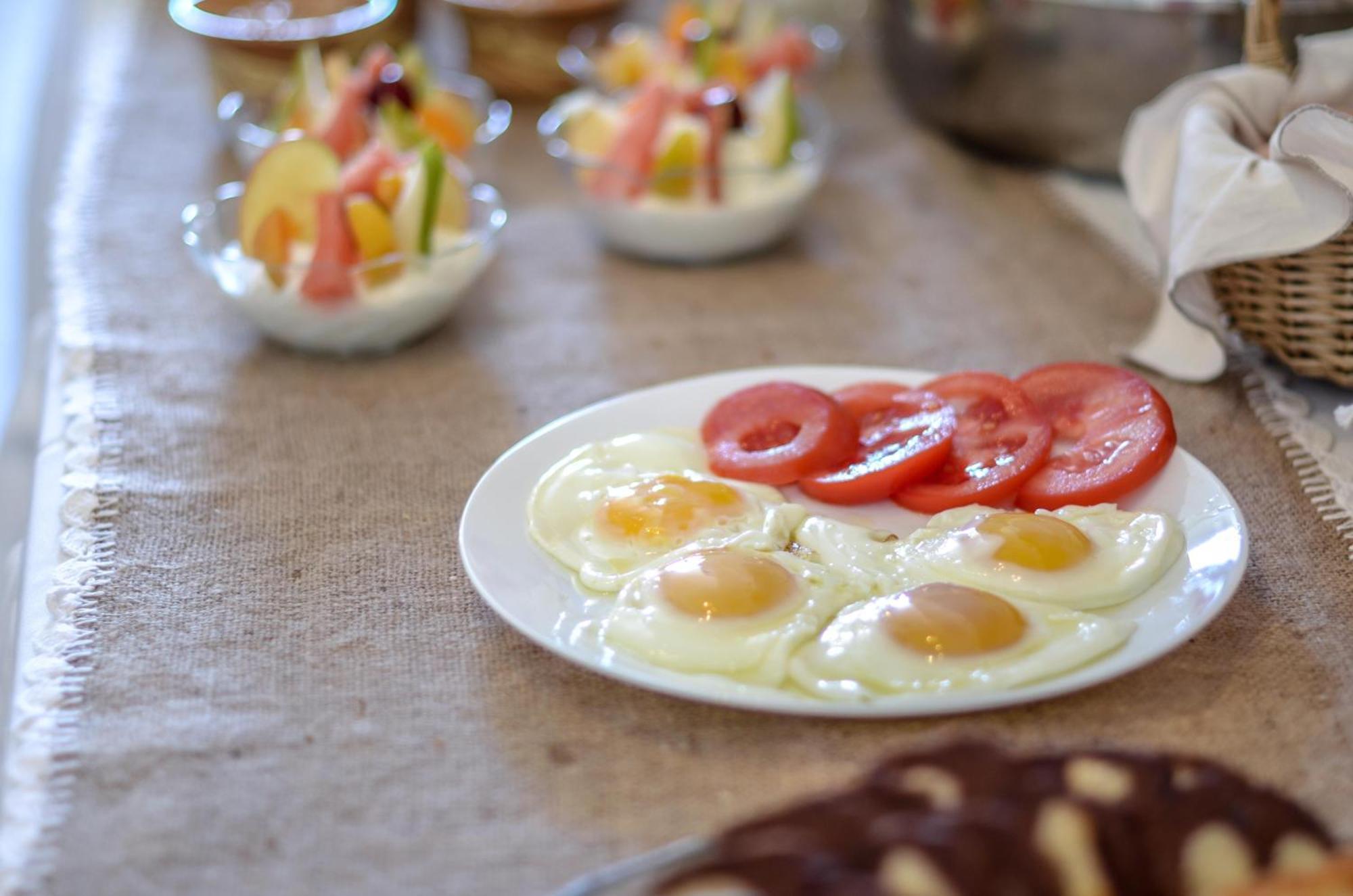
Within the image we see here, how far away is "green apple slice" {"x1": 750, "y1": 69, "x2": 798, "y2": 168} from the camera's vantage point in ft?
7.13

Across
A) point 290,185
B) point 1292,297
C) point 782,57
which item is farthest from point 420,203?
point 1292,297

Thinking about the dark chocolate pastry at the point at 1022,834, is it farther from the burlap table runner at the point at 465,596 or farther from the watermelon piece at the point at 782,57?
the watermelon piece at the point at 782,57

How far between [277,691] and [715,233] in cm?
114

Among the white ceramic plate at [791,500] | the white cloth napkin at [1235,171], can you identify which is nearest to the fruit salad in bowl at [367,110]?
the white ceramic plate at [791,500]

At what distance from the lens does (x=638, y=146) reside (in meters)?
2.11

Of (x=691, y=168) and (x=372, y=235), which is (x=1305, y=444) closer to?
(x=691, y=168)

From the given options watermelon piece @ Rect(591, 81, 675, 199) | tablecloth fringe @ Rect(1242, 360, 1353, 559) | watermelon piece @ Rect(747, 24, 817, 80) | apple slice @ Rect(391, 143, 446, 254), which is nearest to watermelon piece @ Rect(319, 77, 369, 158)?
apple slice @ Rect(391, 143, 446, 254)

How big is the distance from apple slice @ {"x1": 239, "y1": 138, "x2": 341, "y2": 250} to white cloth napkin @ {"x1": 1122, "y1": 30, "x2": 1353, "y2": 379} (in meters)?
1.12

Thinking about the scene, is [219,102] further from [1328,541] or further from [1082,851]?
[1082,851]

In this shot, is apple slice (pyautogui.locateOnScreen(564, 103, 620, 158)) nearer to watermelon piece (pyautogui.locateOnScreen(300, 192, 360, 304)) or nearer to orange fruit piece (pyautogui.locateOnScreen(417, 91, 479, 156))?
orange fruit piece (pyautogui.locateOnScreen(417, 91, 479, 156))

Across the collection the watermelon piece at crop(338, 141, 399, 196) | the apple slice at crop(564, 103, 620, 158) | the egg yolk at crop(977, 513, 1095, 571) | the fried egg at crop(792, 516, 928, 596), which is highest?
the watermelon piece at crop(338, 141, 399, 196)

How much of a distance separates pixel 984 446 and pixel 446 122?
1264 mm

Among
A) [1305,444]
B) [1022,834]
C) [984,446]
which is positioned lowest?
[1305,444]

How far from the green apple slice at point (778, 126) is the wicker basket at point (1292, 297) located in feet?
2.30
